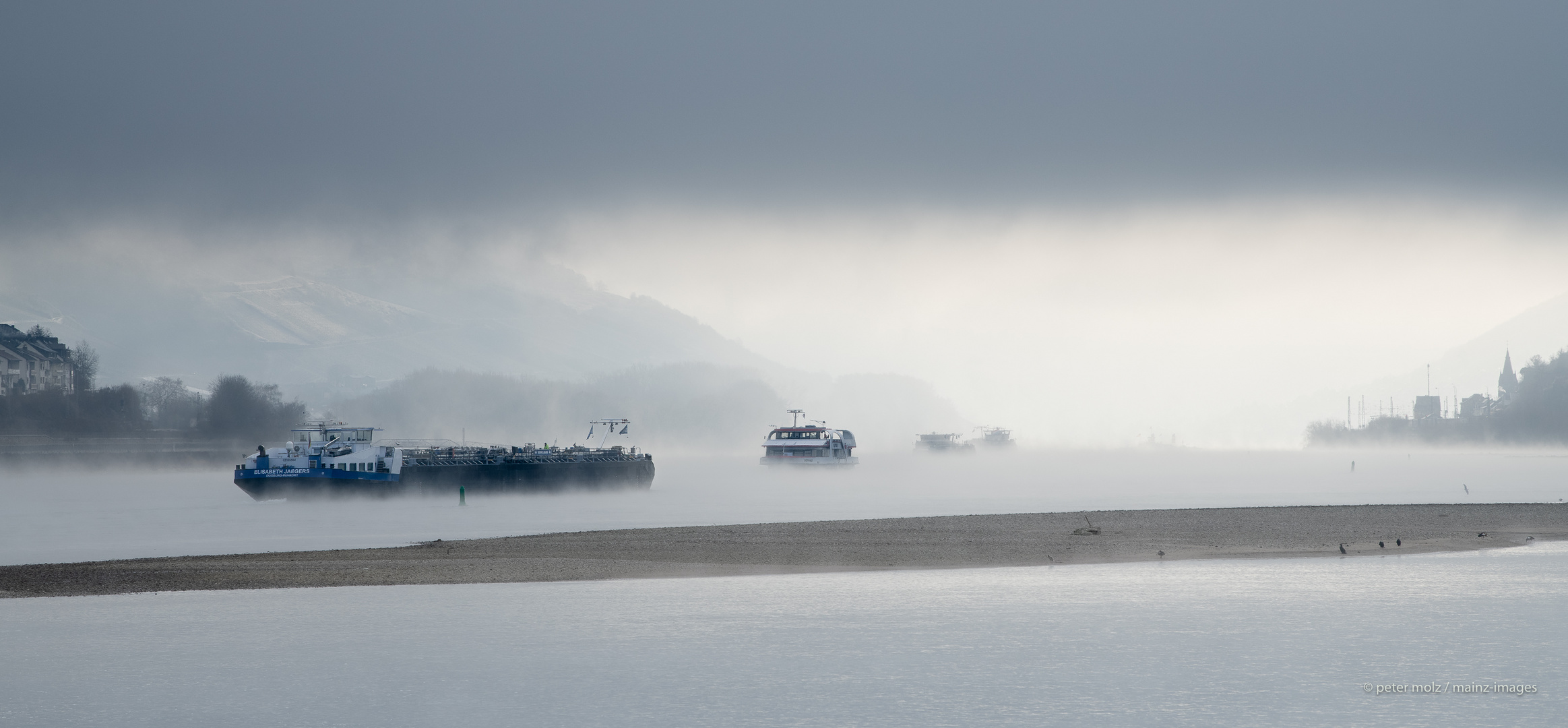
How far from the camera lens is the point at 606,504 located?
88.1 metres

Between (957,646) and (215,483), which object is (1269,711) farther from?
(215,483)

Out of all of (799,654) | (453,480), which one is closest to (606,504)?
(453,480)

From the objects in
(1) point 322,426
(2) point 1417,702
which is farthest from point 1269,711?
(1) point 322,426

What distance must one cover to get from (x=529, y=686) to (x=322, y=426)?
83.7 m

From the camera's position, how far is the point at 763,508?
76.4 m

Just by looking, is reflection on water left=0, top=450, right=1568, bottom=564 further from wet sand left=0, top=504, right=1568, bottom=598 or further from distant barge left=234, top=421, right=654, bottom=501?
wet sand left=0, top=504, right=1568, bottom=598

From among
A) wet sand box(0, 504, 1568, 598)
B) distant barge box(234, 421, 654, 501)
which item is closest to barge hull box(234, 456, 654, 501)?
distant barge box(234, 421, 654, 501)

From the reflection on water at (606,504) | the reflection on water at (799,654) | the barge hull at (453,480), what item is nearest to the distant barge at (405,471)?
the barge hull at (453,480)

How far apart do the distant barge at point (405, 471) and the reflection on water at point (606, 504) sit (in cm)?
313

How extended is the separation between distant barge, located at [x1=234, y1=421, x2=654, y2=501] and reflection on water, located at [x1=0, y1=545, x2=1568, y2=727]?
60.9 meters

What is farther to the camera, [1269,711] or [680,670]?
[680,670]

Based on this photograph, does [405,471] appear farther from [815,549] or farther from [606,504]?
[815,549]

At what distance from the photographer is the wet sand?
125 feet

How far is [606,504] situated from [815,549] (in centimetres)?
4341
